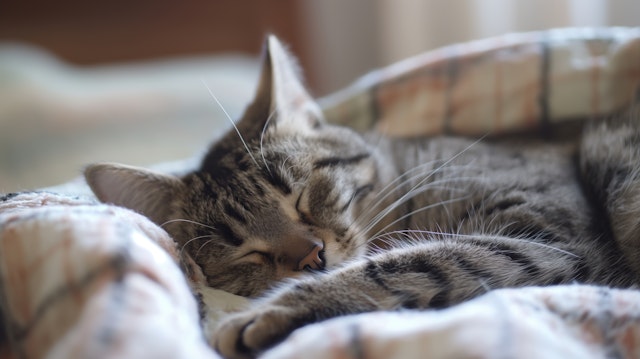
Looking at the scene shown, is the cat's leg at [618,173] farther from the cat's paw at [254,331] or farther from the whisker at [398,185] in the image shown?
the cat's paw at [254,331]

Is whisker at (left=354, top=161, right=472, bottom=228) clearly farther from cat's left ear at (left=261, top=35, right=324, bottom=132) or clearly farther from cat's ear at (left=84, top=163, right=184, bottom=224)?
cat's ear at (left=84, top=163, right=184, bottom=224)

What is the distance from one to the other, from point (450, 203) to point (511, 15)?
56.9 inches

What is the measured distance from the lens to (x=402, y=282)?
82cm

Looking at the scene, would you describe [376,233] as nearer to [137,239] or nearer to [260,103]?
[260,103]

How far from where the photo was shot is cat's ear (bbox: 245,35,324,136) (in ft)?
3.96

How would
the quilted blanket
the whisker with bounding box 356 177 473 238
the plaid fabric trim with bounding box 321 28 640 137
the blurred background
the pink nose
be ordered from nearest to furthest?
the quilted blanket, the pink nose, the whisker with bounding box 356 177 473 238, the plaid fabric trim with bounding box 321 28 640 137, the blurred background

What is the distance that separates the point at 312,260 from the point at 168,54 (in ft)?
8.01

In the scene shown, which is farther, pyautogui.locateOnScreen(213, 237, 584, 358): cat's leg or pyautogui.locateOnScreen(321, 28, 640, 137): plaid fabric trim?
pyautogui.locateOnScreen(321, 28, 640, 137): plaid fabric trim

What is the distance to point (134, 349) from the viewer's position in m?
0.58

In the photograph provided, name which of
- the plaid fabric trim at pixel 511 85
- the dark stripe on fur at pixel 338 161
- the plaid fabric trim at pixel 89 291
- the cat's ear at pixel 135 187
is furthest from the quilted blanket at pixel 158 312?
the plaid fabric trim at pixel 511 85

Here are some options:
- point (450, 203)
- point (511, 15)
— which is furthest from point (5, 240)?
point (511, 15)

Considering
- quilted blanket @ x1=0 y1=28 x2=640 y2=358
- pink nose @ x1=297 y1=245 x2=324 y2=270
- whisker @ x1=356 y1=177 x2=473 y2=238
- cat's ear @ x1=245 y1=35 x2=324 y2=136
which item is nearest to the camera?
quilted blanket @ x1=0 y1=28 x2=640 y2=358

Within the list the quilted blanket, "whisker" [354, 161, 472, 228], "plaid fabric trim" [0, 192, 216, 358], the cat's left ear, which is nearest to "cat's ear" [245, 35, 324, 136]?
the cat's left ear

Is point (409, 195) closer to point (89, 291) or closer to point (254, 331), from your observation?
point (254, 331)
